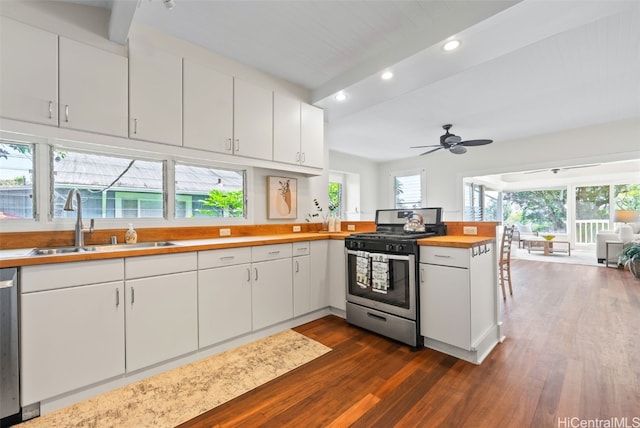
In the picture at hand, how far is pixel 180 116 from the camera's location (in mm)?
2291

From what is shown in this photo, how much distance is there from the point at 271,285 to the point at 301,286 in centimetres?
37

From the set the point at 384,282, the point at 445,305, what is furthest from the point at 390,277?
the point at 445,305

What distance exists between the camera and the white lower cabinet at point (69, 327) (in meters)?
1.50

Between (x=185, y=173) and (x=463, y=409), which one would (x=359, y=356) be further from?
(x=185, y=173)

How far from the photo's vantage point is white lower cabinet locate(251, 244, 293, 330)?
244cm

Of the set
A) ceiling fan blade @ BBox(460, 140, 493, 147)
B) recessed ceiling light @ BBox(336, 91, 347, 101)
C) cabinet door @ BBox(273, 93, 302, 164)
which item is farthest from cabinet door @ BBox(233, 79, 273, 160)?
ceiling fan blade @ BBox(460, 140, 493, 147)

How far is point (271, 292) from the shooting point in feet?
8.34

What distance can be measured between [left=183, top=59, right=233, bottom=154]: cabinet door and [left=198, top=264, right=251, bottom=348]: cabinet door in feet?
3.69

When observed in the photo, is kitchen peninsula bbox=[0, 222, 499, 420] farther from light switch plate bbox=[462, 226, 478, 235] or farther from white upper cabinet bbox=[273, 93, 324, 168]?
white upper cabinet bbox=[273, 93, 324, 168]

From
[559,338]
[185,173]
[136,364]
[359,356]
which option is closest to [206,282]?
[136,364]

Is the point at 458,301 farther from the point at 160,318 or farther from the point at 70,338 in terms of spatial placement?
the point at 70,338

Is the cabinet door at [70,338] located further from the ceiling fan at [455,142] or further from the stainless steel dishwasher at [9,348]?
the ceiling fan at [455,142]

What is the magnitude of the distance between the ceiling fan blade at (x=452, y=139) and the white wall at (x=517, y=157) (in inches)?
80.1

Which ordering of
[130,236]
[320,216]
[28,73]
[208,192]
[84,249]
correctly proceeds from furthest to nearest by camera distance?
[320,216]
[208,192]
[130,236]
[84,249]
[28,73]
